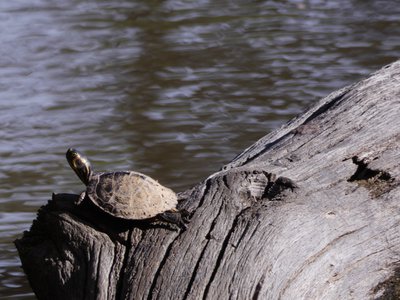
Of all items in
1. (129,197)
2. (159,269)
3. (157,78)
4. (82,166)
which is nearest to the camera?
(159,269)

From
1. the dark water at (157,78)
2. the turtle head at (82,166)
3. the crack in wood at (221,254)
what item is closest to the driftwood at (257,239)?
the crack in wood at (221,254)

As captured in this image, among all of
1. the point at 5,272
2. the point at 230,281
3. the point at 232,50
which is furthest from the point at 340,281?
the point at 232,50

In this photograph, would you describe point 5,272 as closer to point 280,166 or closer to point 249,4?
point 280,166

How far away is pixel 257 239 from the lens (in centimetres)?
260

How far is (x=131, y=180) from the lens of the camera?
9.30 feet

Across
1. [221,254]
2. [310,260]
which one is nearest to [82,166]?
[221,254]

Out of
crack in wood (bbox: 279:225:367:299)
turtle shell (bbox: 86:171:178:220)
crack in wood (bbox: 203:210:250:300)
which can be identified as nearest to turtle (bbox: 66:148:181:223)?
turtle shell (bbox: 86:171:178:220)

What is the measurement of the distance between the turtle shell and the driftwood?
44mm

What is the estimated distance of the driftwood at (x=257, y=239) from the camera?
2527 mm

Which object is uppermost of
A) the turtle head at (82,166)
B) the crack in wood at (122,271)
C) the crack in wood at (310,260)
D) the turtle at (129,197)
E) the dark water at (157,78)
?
the turtle at (129,197)

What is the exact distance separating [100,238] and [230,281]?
0.42 metres

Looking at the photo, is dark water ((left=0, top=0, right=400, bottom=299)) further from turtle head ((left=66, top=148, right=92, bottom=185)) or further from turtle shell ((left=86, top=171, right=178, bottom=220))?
turtle shell ((left=86, top=171, right=178, bottom=220))

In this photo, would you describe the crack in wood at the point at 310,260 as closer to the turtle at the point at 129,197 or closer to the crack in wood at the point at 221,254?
the crack in wood at the point at 221,254

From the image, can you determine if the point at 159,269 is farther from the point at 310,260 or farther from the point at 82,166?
the point at 82,166
